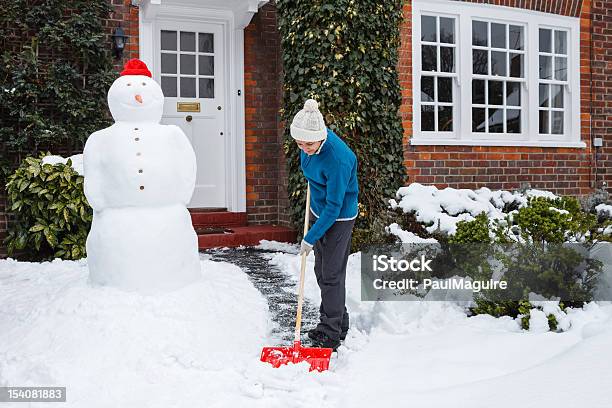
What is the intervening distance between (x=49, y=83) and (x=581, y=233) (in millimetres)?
5800

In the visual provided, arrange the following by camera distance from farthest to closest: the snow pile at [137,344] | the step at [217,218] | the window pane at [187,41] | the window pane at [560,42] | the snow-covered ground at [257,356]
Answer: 1. the window pane at [560,42]
2. the window pane at [187,41]
3. the step at [217,218]
4. the snow pile at [137,344]
5. the snow-covered ground at [257,356]

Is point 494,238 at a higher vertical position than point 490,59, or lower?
lower

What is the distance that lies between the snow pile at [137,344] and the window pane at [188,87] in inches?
162

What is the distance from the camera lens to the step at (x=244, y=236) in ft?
24.2

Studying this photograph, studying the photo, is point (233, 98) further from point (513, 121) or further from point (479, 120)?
point (513, 121)

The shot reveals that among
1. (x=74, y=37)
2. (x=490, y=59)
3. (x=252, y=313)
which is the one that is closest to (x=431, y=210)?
(x=252, y=313)

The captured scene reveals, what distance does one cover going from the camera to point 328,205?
3691 millimetres

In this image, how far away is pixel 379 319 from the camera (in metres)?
4.41

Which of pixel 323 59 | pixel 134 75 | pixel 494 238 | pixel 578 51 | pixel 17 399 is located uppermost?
pixel 578 51

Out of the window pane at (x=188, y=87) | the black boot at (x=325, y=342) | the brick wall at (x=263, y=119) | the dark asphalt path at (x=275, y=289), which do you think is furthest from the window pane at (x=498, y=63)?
the black boot at (x=325, y=342)

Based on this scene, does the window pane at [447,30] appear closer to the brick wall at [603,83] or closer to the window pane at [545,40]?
the window pane at [545,40]

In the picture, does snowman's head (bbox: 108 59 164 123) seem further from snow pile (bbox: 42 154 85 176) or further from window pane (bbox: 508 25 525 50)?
window pane (bbox: 508 25 525 50)

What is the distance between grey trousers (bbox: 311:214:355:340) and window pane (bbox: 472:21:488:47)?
240 inches

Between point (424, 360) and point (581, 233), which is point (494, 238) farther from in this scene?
point (424, 360)
